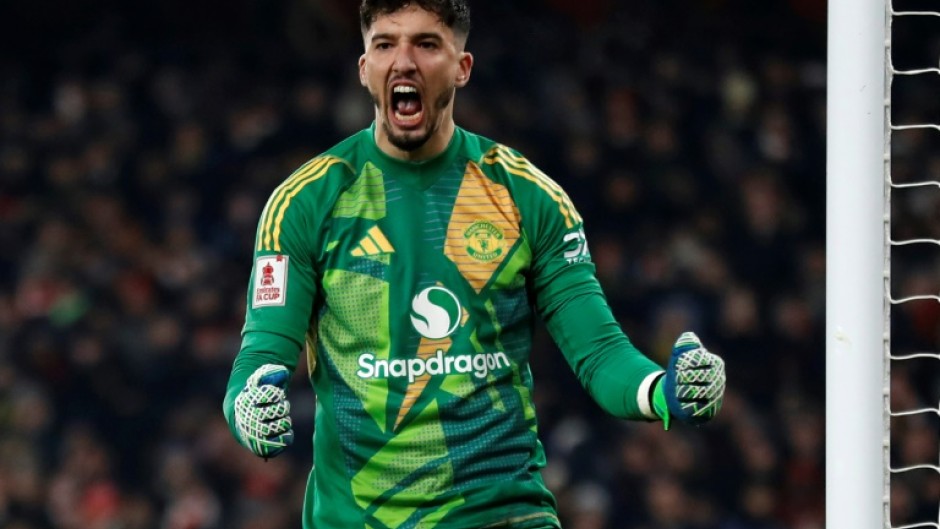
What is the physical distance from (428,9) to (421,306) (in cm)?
68

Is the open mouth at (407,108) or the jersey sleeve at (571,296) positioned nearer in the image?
→ the jersey sleeve at (571,296)

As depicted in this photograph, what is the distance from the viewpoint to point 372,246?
3.59 meters

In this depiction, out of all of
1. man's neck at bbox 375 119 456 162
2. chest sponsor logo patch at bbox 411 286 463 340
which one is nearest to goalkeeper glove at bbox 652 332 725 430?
chest sponsor logo patch at bbox 411 286 463 340

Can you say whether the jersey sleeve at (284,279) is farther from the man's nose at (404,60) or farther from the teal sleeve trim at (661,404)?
the teal sleeve trim at (661,404)

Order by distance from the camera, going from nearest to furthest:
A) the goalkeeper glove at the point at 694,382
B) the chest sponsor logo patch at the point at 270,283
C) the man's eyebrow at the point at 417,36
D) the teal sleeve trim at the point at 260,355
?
the goalkeeper glove at the point at 694,382 → the teal sleeve trim at the point at 260,355 → the chest sponsor logo patch at the point at 270,283 → the man's eyebrow at the point at 417,36

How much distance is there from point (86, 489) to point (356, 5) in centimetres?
377

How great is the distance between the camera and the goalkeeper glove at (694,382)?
10.1ft

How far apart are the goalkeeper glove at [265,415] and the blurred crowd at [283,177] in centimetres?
591

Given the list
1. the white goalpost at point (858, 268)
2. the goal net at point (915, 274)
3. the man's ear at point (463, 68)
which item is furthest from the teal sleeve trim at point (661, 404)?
the goal net at point (915, 274)

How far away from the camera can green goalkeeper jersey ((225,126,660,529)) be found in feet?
11.4

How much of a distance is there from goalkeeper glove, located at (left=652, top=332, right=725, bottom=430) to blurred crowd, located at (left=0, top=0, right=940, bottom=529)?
5.89 metres

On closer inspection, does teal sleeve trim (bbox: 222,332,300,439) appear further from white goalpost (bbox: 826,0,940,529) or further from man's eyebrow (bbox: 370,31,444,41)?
white goalpost (bbox: 826,0,940,529)

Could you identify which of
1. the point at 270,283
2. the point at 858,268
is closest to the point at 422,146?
the point at 270,283

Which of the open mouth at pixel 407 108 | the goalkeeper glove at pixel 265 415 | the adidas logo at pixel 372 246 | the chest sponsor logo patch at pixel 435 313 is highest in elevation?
the open mouth at pixel 407 108
